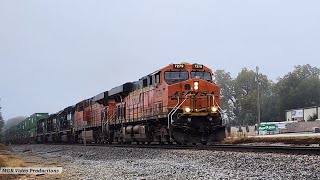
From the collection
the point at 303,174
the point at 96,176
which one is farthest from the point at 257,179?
the point at 96,176

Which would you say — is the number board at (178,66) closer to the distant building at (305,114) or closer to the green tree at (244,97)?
the distant building at (305,114)

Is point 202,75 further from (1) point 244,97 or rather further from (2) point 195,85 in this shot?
(1) point 244,97

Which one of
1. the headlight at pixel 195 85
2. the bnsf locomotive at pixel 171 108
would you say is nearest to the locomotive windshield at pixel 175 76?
the bnsf locomotive at pixel 171 108

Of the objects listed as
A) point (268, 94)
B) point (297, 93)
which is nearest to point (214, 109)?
point (297, 93)

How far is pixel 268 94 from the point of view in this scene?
10744cm

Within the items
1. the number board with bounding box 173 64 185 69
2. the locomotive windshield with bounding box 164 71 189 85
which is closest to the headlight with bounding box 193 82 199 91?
the locomotive windshield with bounding box 164 71 189 85

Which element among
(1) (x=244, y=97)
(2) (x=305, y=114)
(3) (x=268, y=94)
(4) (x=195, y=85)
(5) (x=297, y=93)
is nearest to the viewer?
(4) (x=195, y=85)

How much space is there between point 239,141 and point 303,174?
17938 millimetres

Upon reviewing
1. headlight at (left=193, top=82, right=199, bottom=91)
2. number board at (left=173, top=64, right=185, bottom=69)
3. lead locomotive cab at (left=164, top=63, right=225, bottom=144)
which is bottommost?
lead locomotive cab at (left=164, top=63, right=225, bottom=144)

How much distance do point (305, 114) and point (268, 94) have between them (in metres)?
40.8

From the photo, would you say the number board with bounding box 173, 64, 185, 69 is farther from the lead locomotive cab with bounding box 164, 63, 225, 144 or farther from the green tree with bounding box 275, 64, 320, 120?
the green tree with bounding box 275, 64, 320, 120

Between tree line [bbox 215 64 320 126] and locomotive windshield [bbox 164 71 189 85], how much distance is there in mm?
62536

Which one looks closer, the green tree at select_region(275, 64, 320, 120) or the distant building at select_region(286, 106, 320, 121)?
the distant building at select_region(286, 106, 320, 121)

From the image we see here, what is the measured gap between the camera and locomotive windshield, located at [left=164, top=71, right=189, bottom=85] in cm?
2034
